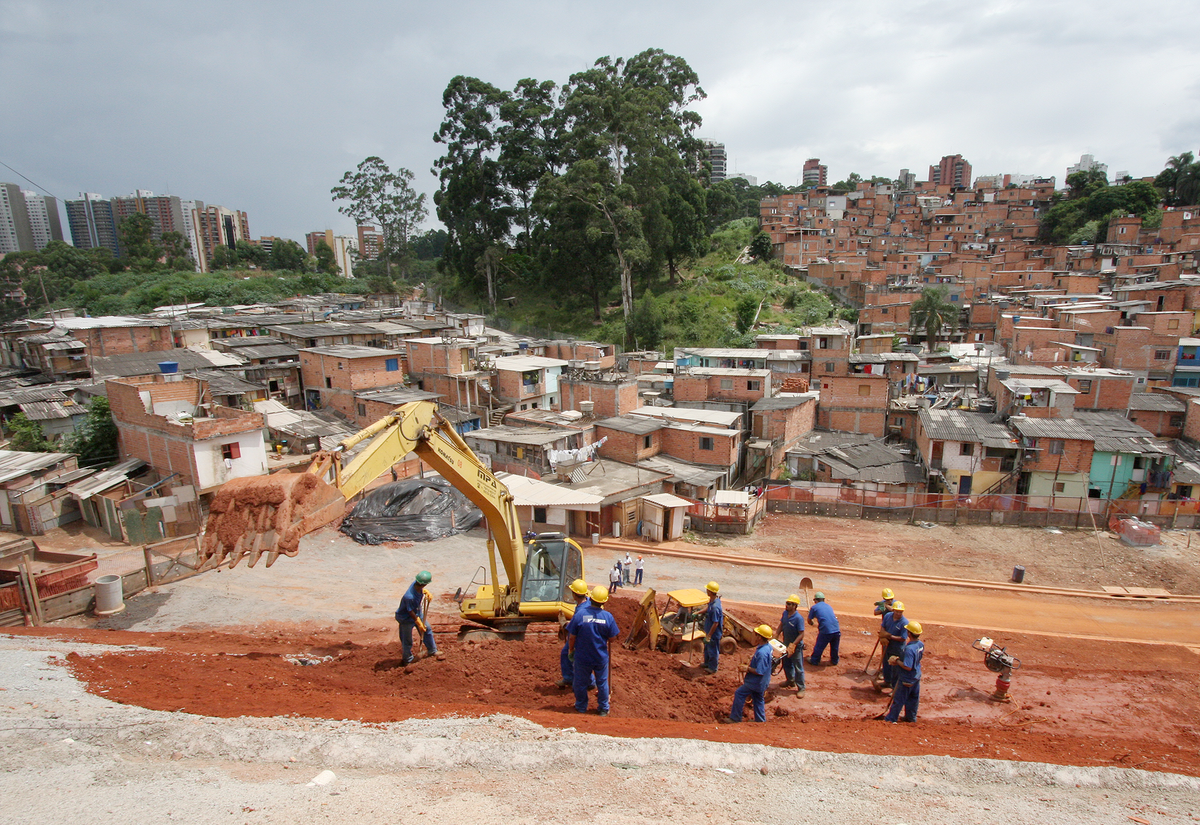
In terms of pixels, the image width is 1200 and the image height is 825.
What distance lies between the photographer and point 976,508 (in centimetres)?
2150

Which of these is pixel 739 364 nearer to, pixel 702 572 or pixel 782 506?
pixel 782 506

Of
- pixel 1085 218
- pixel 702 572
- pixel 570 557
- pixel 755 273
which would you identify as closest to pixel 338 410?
pixel 702 572

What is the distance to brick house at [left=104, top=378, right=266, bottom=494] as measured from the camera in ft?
65.6

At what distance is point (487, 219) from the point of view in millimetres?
50875

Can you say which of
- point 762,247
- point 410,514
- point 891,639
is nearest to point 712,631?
point 891,639

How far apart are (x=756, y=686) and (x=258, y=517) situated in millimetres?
6740

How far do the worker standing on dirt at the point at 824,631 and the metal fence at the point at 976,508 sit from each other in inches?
473

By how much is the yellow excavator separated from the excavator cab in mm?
17

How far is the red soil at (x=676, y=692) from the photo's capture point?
7.25 meters

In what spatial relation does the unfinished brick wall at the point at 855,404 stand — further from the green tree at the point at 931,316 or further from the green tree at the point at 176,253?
the green tree at the point at 176,253

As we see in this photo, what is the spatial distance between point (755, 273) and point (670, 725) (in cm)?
5389

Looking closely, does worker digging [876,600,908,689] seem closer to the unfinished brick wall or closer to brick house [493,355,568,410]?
the unfinished brick wall

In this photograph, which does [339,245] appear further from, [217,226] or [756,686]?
[756,686]

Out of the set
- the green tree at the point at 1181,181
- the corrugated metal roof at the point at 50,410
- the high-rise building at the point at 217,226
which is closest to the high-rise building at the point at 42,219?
the high-rise building at the point at 217,226
